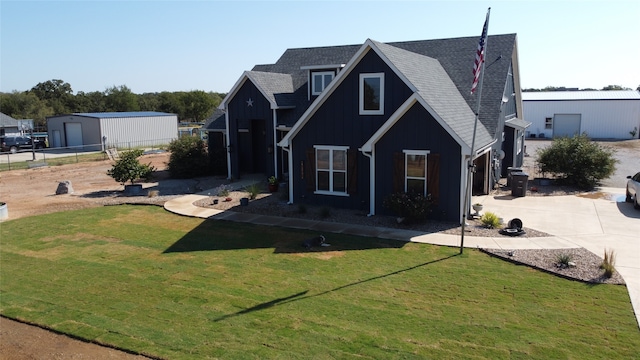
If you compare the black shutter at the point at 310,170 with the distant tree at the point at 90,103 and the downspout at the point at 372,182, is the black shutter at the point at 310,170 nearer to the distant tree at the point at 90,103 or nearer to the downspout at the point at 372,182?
the downspout at the point at 372,182

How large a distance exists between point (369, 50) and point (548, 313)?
35.6ft

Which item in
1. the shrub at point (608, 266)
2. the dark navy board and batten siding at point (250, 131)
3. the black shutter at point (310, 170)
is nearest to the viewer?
the shrub at point (608, 266)

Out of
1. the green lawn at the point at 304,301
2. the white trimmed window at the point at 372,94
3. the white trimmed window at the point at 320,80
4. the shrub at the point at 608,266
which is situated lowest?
the green lawn at the point at 304,301

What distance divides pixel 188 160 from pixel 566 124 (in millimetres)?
39535

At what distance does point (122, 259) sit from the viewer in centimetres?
1328

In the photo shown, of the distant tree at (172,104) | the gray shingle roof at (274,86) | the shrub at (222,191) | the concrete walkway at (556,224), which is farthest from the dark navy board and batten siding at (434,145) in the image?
the distant tree at (172,104)

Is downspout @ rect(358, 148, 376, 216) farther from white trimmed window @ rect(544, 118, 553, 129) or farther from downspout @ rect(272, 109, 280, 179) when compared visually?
white trimmed window @ rect(544, 118, 553, 129)

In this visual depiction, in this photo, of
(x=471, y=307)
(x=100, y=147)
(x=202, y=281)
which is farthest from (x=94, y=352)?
(x=100, y=147)

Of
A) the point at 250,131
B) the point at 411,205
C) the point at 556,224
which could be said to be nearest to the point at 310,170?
the point at 411,205

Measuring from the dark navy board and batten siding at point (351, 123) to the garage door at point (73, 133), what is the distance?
122ft

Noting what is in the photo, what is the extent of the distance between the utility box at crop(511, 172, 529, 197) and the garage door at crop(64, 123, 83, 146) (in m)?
42.3

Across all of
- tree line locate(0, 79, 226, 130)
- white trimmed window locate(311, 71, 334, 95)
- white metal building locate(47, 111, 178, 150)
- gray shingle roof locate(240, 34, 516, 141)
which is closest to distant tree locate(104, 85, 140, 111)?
tree line locate(0, 79, 226, 130)

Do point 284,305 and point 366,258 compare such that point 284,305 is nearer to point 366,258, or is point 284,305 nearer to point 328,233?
point 366,258

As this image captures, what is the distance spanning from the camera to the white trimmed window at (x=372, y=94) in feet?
56.6
